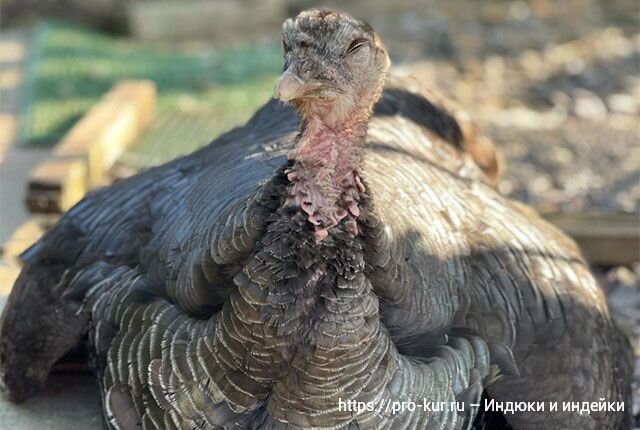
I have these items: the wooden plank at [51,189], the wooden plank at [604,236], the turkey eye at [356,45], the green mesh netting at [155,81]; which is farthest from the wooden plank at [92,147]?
the turkey eye at [356,45]

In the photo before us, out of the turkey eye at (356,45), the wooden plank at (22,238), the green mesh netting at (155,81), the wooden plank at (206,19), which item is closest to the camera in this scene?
the turkey eye at (356,45)

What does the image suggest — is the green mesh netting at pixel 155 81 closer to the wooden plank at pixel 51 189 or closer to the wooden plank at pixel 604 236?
the wooden plank at pixel 51 189

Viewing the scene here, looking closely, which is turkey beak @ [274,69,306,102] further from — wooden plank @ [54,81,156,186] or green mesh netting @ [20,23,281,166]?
green mesh netting @ [20,23,281,166]

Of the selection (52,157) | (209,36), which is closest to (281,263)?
(52,157)

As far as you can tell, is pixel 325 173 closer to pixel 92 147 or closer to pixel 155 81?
pixel 92 147

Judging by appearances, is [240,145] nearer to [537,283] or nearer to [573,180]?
[537,283]

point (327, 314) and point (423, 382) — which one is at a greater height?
point (327, 314)

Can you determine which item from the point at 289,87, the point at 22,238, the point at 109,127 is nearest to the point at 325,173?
the point at 289,87
